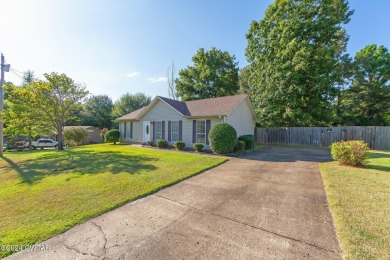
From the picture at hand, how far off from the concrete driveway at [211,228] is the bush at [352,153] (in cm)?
406

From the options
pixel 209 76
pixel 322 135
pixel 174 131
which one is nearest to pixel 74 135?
pixel 174 131

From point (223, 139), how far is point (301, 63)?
1230cm

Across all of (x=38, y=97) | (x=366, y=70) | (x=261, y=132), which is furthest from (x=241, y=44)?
(x=38, y=97)

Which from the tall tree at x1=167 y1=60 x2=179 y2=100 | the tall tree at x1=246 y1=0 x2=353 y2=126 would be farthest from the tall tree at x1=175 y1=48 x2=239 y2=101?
the tall tree at x1=246 y1=0 x2=353 y2=126

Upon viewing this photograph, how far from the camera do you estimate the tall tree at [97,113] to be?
34156 mm

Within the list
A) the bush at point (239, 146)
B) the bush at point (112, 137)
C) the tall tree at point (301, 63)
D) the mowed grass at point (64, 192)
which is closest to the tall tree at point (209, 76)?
the tall tree at point (301, 63)

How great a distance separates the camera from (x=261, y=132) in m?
20.1

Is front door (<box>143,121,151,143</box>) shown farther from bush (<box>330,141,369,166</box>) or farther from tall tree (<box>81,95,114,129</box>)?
tall tree (<box>81,95,114,129</box>)

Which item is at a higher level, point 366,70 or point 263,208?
point 366,70

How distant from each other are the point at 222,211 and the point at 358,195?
3817 mm

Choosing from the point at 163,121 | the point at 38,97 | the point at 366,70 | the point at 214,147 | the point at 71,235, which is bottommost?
the point at 71,235

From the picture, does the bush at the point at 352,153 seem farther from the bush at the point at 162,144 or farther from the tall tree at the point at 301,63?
the bush at the point at 162,144

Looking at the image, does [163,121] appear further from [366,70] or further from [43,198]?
[366,70]

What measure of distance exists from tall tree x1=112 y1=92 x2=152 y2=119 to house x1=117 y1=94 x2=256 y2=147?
54.9 ft
